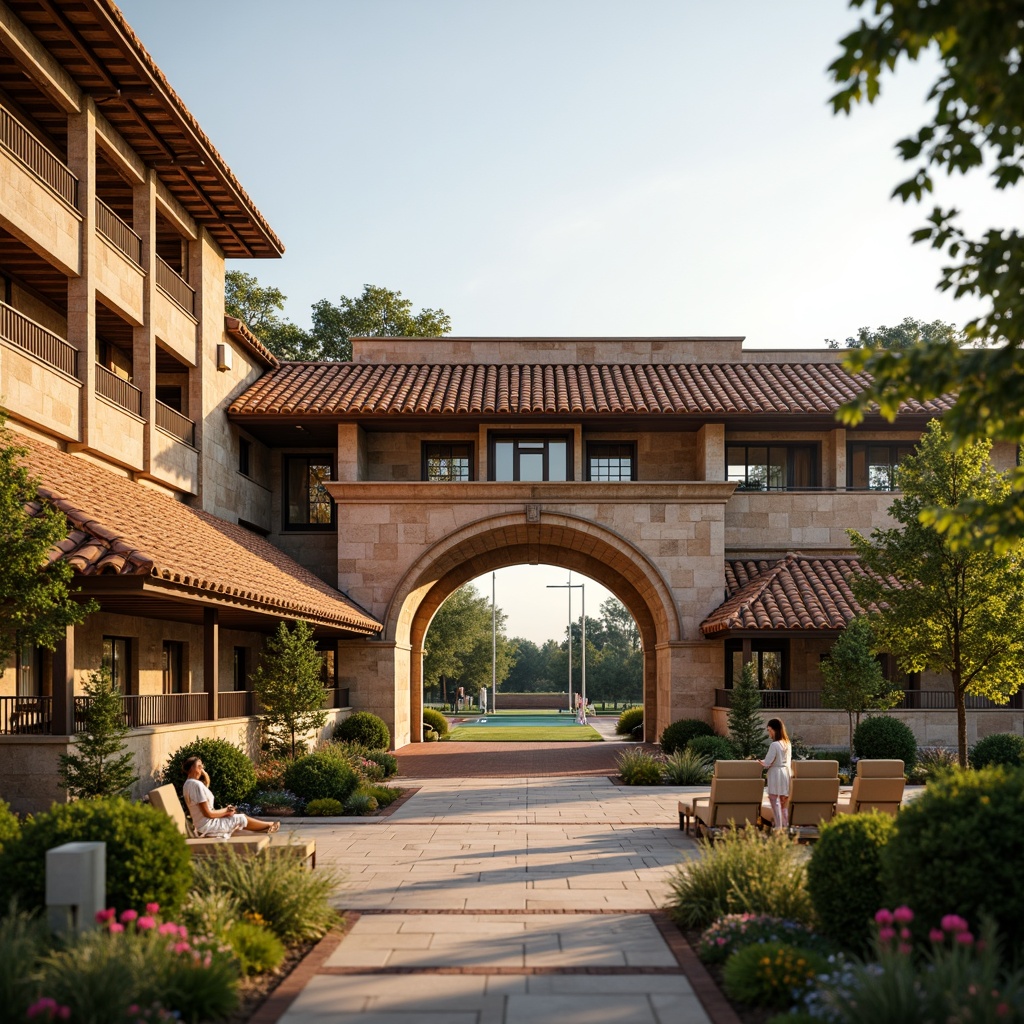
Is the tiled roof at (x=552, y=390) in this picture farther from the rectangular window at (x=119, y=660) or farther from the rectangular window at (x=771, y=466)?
the rectangular window at (x=119, y=660)

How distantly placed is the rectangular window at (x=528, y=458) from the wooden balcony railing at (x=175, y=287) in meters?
8.96

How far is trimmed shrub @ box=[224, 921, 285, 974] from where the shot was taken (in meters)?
8.31

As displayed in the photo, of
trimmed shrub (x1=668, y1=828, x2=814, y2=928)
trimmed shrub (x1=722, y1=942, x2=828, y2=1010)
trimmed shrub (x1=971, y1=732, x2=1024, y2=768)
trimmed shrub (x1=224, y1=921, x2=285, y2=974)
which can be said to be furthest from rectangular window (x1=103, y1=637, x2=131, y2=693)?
trimmed shrub (x1=971, y1=732, x2=1024, y2=768)

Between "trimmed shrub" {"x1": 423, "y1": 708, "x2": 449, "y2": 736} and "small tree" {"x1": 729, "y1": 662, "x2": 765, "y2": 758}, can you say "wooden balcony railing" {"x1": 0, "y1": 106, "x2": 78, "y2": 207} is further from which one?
"trimmed shrub" {"x1": 423, "y1": 708, "x2": 449, "y2": 736}

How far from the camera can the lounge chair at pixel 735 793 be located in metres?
14.3

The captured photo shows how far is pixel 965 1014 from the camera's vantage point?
5766 mm

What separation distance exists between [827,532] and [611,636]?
259 feet

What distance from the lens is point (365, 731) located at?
26266mm

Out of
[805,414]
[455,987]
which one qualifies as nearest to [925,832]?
[455,987]

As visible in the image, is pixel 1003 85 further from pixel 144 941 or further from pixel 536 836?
pixel 536 836

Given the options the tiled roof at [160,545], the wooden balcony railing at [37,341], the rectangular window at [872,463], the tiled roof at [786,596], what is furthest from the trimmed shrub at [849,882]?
the rectangular window at [872,463]

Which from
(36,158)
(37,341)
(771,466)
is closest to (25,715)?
(37,341)

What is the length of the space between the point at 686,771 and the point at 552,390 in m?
12.0

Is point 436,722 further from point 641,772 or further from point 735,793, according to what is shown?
point 735,793
